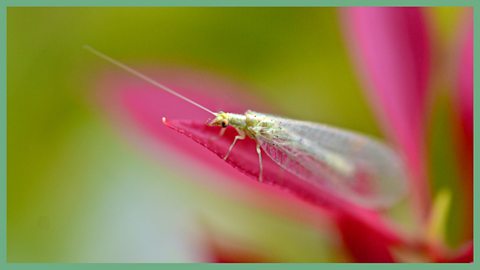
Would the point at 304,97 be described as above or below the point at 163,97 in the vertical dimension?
below

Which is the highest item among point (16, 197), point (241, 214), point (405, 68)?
point (405, 68)

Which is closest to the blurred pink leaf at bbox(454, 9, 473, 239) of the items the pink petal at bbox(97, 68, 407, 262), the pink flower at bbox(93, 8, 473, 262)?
the pink flower at bbox(93, 8, 473, 262)

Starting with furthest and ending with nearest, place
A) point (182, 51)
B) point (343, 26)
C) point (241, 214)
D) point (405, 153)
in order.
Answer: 1. point (182, 51)
2. point (241, 214)
3. point (343, 26)
4. point (405, 153)

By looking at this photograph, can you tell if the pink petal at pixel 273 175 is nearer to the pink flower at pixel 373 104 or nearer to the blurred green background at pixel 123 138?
the pink flower at pixel 373 104

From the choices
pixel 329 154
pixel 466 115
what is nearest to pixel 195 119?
pixel 329 154

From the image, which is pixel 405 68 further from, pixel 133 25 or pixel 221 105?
pixel 133 25

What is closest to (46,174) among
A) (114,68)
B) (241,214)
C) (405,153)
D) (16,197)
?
(16,197)

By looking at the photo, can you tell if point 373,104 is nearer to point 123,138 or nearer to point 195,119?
point 195,119
